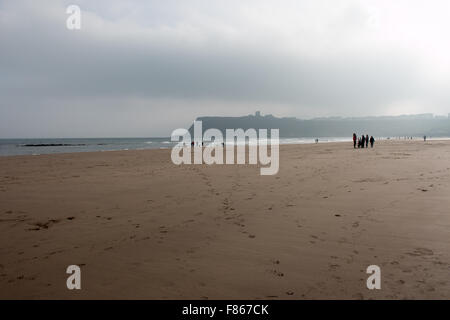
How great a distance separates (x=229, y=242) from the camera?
4.80 meters

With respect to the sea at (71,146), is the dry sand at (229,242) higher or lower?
lower

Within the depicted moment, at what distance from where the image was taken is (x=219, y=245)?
4.67m

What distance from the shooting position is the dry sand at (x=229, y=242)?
3418 millimetres

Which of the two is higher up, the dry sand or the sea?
the sea

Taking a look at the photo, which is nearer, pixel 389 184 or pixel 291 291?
pixel 291 291

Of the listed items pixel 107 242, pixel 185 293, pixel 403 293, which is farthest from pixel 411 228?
pixel 107 242

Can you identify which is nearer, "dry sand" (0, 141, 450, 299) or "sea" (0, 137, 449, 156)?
"dry sand" (0, 141, 450, 299)

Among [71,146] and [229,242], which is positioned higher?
[71,146]

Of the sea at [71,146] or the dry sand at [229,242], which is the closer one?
the dry sand at [229,242]

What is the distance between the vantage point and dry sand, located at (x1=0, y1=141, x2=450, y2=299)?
342 centimetres

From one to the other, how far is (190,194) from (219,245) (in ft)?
13.4

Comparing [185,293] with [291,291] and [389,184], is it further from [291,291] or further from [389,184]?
[389,184]

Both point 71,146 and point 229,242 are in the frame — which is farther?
point 71,146
